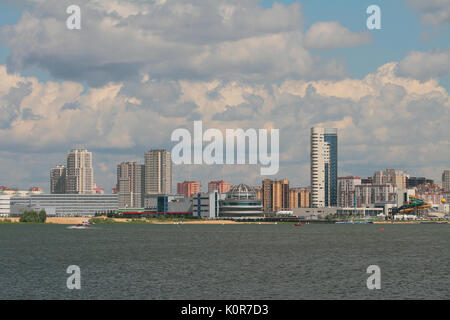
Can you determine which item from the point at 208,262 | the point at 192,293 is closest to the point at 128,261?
the point at 208,262

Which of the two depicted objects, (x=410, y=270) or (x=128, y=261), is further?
(x=128, y=261)

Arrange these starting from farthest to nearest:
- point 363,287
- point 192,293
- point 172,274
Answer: point 172,274 → point 363,287 → point 192,293

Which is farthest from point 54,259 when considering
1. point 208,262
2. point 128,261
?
point 208,262

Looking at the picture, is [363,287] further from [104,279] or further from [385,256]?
[385,256]
